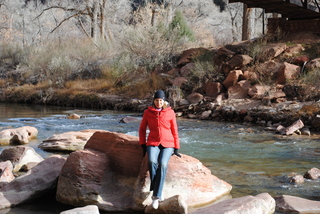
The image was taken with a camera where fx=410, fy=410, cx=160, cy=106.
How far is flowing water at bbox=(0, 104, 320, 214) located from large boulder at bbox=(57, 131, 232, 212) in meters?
0.37

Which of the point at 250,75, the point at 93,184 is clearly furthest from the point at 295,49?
the point at 93,184

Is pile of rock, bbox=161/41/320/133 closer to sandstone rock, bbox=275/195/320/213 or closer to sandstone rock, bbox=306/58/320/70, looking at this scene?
sandstone rock, bbox=306/58/320/70

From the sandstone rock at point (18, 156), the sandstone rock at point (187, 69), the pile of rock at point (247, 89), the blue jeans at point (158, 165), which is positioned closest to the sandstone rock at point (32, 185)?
the sandstone rock at point (18, 156)

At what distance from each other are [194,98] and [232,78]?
1.62m

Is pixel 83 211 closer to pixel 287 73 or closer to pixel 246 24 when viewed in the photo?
pixel 287 73

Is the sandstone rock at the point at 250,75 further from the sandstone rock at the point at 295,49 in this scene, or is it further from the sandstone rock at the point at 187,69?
the sandstone rock at the point at 187,69

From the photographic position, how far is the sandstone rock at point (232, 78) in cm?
1552

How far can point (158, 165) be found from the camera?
491cm

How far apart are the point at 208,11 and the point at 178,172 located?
41.9 meters

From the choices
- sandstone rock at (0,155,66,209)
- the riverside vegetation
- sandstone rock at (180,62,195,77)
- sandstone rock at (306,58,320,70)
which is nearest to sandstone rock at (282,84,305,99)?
the riverside vegetation

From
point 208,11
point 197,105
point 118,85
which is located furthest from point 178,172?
Answer: point 208,11

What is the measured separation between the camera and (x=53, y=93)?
2039cm

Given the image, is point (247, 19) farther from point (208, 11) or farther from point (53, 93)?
point (208, 11)

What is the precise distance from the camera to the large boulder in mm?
5047
